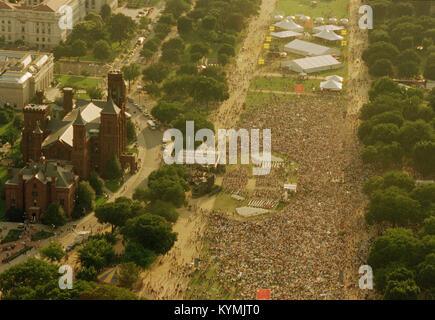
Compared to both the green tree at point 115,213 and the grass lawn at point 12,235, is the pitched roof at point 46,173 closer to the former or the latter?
the green tree at point 115,213

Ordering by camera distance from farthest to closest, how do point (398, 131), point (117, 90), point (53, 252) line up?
point (398, 131)
point (117, 90)
point (53, 252)

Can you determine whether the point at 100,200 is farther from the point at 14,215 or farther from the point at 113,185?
the point at 14,215

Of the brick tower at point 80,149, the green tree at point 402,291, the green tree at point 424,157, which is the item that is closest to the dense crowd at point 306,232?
the green tree at point 402,291

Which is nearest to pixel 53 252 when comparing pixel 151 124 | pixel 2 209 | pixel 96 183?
pixel 2 209

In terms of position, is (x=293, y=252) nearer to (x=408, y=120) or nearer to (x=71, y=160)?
(x=71, y=160)

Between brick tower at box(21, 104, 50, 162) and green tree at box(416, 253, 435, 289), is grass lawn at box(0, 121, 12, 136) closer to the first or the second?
brick tower at box(21, 104, 50, 162)

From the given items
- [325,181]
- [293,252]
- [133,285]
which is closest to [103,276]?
[133,285]
